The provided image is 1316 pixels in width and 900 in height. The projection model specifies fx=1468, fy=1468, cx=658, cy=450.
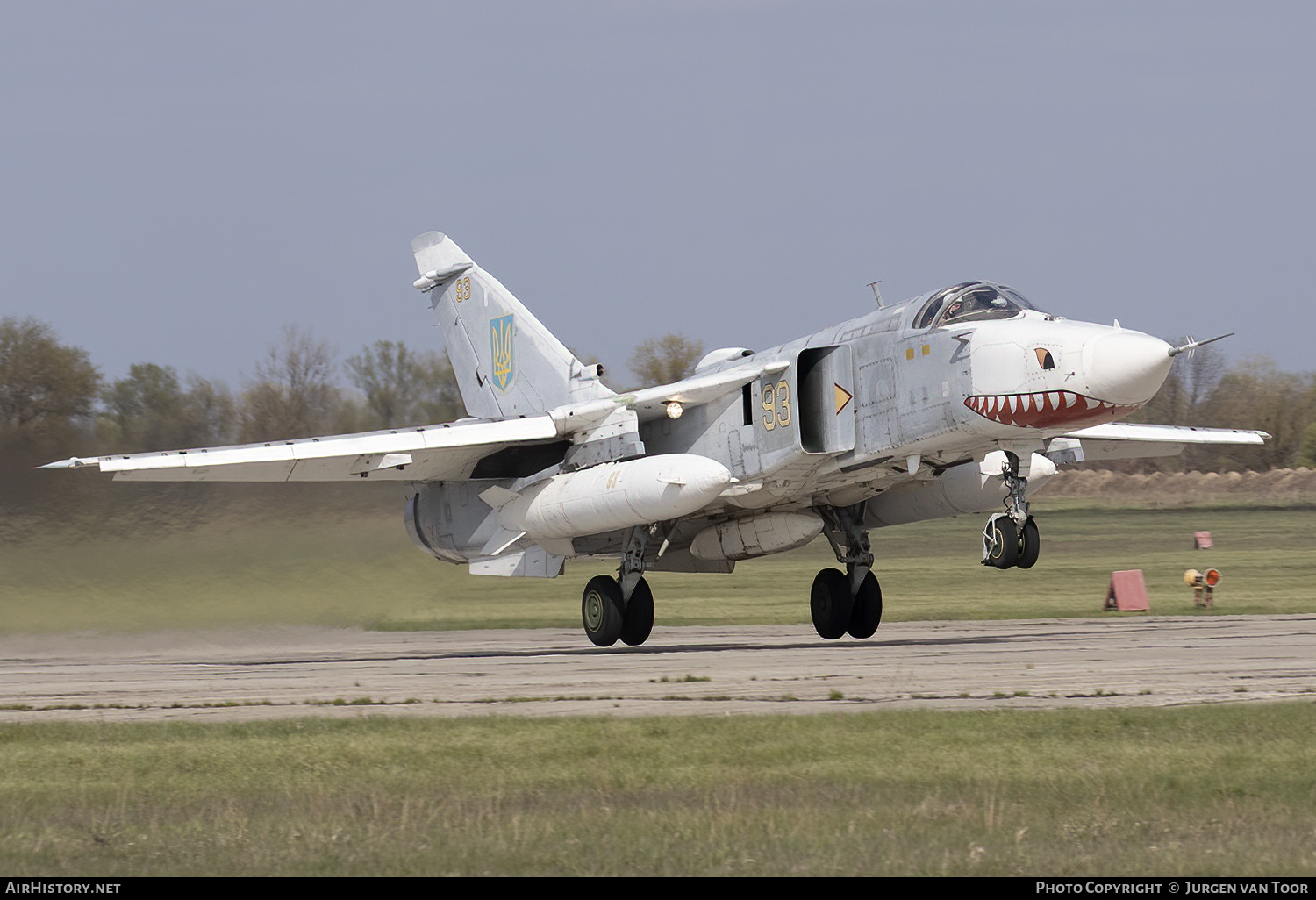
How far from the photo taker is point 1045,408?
14.1 m

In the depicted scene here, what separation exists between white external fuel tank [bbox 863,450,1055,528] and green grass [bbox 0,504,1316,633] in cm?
482

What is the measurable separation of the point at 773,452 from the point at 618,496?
1.78 meters

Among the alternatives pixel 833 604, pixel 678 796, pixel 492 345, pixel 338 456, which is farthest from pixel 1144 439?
pixel 678 796

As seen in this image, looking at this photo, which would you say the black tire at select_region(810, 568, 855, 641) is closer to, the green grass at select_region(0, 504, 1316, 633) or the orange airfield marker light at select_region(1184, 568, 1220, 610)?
the green grass at select_region(0, 504, 1316, 633)

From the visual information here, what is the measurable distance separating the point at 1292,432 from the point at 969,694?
49102mm

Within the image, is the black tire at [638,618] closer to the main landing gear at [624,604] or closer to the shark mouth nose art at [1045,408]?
the main landing gear at [624,604]

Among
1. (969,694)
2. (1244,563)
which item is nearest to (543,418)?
(969,694)

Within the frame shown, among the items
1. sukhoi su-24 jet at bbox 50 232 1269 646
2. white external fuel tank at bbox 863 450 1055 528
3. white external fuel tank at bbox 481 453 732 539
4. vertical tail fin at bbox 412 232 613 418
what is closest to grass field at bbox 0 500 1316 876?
sukhoi su-24 jet at bbox 50 232 1269 646

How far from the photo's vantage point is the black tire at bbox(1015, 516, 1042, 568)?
14094mm

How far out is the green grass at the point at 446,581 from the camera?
19266mm

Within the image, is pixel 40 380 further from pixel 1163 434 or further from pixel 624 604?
pixel 1163 434

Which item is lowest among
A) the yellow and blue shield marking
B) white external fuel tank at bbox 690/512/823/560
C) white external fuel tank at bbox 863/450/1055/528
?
white external fuel tank at bbox 690/512/823/560

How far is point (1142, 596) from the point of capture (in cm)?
2345

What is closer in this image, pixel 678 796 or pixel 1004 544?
pixel 678 796
